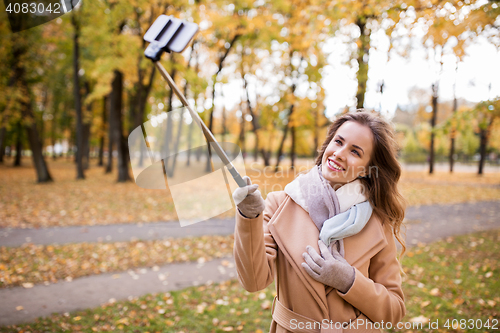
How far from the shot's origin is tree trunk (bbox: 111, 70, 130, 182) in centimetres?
1570

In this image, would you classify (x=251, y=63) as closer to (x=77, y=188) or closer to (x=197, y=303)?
(x=77, y=188)

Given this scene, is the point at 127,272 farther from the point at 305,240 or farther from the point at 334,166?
the point at 334,166

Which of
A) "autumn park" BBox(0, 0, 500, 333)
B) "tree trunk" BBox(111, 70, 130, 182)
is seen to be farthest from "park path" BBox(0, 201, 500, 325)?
"tree trunk" BBox(111, 70, 130, 182)

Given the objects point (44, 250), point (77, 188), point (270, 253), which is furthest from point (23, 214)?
point (270, 253)

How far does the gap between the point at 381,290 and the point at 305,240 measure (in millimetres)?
476

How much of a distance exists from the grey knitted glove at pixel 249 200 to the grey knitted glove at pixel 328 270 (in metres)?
0.41

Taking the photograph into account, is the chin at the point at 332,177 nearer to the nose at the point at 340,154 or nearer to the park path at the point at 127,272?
the nose at the point at 340,154

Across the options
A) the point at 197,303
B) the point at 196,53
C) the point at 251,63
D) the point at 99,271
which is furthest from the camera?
the point at 196,53

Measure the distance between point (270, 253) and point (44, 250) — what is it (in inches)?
261

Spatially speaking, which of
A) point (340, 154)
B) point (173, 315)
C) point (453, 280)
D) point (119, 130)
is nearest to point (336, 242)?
point (340, 154)

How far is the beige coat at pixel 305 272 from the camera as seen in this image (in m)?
1.51

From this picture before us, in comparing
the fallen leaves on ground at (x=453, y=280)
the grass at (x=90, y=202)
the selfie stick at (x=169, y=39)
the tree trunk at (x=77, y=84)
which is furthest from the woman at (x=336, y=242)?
the tree trunk at (x=77, y=84)

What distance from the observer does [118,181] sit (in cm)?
1591

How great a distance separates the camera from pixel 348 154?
1731mm
